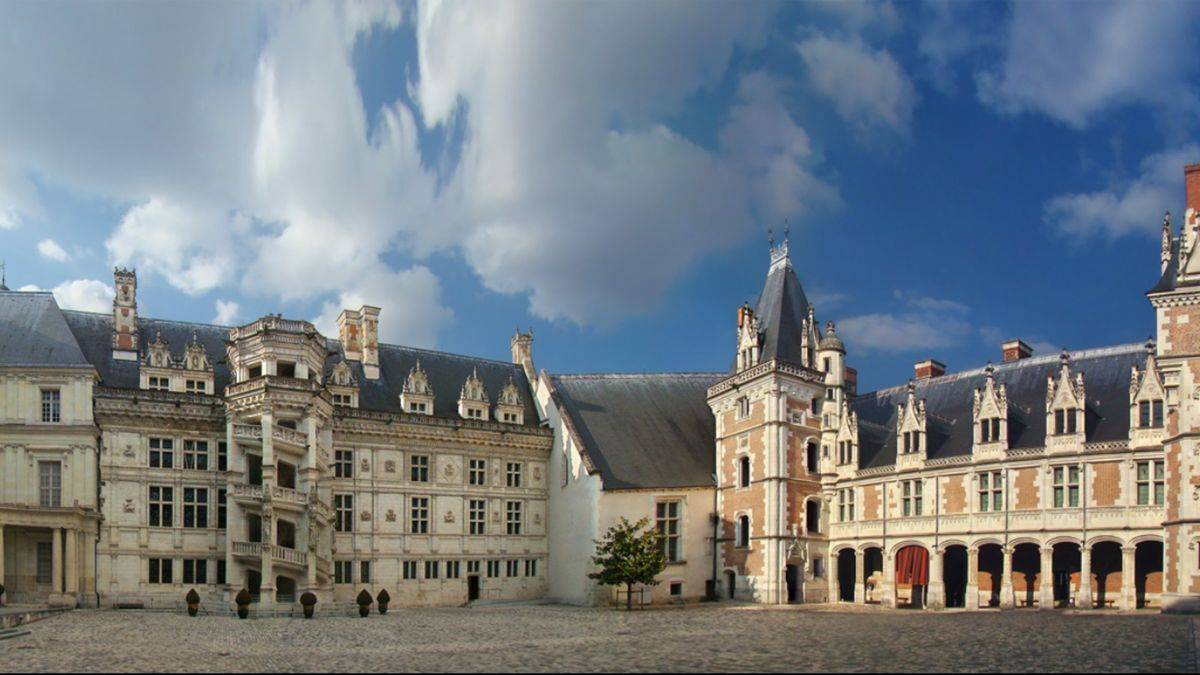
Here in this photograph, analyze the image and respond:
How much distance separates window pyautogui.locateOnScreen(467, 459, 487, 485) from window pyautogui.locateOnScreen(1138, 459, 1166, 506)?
94.8 ft

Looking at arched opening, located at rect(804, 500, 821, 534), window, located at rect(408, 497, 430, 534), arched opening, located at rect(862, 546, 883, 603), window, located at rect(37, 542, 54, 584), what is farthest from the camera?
window, located at rect(408, 497, 430, 534)

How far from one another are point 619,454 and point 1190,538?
81.8ft

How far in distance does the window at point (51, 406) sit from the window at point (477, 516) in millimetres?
18471

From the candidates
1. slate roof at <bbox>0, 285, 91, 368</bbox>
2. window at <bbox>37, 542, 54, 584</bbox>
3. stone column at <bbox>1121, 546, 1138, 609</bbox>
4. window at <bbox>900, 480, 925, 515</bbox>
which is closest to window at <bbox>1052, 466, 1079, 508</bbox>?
stone column at <bbox>1121, 546, 1138, 609</bbox>

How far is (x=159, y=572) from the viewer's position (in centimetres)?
4391

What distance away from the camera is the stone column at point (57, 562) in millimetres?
40625

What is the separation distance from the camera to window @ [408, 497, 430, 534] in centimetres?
4991

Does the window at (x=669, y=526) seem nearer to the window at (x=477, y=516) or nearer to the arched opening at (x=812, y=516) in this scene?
the arched opening at (x=812, y=516)

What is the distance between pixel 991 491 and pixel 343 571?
28012 mm

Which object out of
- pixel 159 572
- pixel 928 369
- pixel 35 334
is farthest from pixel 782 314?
pixel 35 334

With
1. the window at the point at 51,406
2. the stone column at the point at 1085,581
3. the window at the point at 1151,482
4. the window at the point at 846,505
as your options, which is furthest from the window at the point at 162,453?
the window at the point at 1151,482

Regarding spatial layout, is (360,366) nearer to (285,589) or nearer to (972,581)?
(285,589)

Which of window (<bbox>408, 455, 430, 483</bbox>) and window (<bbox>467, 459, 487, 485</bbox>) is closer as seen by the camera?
window (<bbox>408, 455, 430, 483</bbox>)

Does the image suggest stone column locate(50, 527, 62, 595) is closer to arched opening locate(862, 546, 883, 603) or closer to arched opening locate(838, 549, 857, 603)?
arched opening locate(862, 546, 883, 603)
